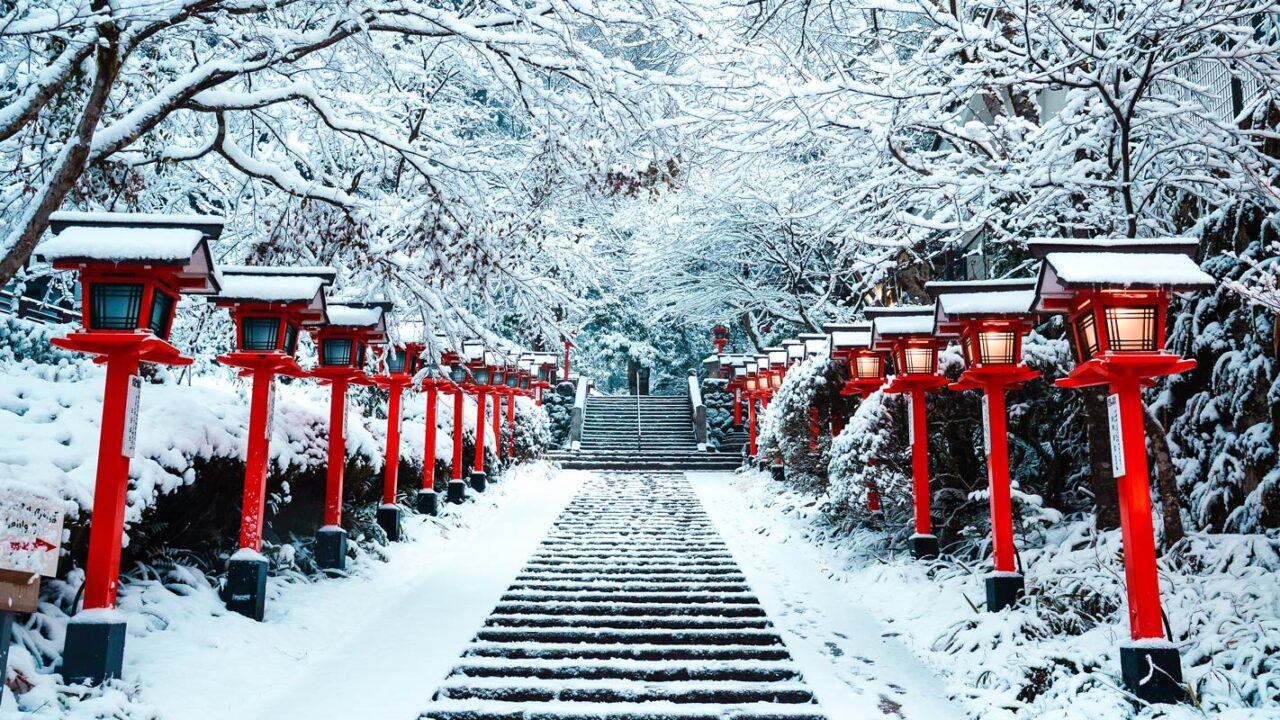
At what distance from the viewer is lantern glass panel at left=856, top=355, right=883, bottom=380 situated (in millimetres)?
9438

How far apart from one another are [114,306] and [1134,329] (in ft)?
19.3

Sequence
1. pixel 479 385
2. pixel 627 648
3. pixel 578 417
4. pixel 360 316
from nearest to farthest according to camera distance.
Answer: pixel 627 648 → pixel 360 316 → pixel 479 385 → pixel 578 417

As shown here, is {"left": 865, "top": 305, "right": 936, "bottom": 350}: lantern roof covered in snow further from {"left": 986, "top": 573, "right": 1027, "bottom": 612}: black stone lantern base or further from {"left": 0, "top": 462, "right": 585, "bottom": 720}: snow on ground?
{"left": 0, "top": 462, "right": 585, "bottom": 720}: snow on ground

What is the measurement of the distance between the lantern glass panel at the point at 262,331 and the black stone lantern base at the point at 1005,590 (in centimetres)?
581

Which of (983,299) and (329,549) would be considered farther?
(329,549)

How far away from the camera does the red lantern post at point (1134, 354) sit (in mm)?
4520

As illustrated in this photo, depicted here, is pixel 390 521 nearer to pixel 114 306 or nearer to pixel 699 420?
pixel 114 306

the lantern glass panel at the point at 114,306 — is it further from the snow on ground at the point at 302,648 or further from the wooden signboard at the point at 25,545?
the snow on ground at the point at 302,648

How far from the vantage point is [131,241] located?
466 cm

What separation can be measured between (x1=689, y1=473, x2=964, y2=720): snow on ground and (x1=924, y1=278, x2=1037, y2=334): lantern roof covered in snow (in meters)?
2.61

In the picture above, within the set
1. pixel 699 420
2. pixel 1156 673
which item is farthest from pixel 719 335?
pixel 1156 673

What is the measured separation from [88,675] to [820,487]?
9275 mm

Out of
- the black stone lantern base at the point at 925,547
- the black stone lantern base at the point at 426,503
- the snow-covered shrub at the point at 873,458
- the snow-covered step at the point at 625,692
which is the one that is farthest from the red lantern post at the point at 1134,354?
the black stone lantern base at the point at 426,503

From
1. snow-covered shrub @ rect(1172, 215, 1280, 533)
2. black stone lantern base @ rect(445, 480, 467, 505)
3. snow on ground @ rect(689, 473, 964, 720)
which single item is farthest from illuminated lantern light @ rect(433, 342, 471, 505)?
A: snow-covered shrub @ rect(1172, 215, 1280, 533)
